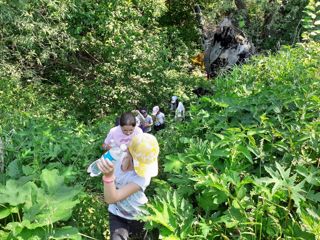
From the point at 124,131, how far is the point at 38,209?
1.69 m

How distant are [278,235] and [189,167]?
64 centimetres

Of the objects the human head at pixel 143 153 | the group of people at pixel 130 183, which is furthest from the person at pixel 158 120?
the human head at pixel 143 153

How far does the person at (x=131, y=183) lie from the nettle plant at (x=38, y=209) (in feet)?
0.88

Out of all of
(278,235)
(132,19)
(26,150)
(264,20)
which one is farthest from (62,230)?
(264,20)

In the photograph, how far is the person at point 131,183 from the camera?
2463mm

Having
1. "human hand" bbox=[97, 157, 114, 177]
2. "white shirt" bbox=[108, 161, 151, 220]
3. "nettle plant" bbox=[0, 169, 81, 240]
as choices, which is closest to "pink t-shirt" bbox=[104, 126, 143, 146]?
"white shirt" bbox=[108, 161, 151, 220]

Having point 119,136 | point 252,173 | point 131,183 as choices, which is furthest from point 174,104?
point 131,183

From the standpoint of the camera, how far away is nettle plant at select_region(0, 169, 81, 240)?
7.84 ft

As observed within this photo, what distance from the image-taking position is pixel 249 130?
3.00 meters

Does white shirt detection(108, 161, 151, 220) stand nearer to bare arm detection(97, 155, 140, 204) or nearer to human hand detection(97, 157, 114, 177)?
bare arm detection(97, 155, 140, 204)

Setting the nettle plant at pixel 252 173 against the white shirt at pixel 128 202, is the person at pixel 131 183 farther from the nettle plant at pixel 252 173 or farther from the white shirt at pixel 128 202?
the nettle plant at pixel 252 173

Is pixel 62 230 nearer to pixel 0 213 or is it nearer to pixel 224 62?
pixel 0 213

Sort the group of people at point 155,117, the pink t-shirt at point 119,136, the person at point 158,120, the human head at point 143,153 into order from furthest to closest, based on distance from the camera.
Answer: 1. the person at point 158,120
2. the group of people at point 155,117
3. the pink t-shirt at point 119,136
4. the human head at point 143,153

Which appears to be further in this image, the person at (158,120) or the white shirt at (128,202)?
the person at (158,120)
